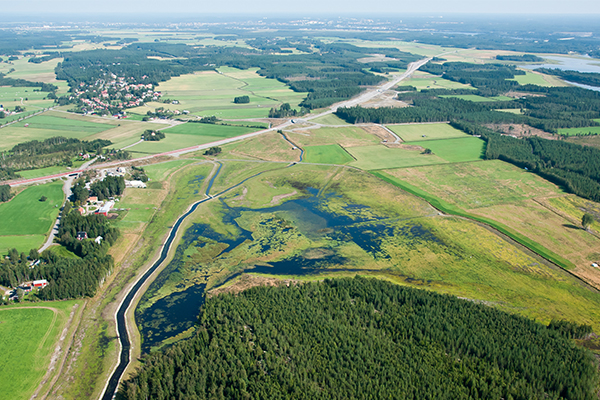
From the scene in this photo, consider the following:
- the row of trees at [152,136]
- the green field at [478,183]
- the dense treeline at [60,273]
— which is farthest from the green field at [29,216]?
the green field at [478,183]

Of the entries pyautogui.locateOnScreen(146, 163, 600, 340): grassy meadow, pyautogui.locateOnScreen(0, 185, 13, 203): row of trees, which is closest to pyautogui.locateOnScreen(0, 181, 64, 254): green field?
pyautogui.locateOnScreen(0, 185, 13, 203): row of trees

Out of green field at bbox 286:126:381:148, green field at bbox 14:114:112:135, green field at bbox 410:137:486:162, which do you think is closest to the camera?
green field at bbox 410:137:486:162

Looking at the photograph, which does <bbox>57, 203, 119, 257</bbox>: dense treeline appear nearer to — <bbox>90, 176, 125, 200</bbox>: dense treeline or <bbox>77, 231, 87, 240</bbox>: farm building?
<bbox>77, 231, 87, 240</bbox>: farm building

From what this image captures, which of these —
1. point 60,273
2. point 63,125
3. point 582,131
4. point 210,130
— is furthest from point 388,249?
point 63,125

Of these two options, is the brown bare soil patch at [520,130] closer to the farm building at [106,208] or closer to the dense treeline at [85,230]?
the farm building at [106,208]

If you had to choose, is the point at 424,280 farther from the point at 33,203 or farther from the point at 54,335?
the point at 33,203

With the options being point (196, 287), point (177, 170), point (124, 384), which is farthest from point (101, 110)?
point (124, 384)

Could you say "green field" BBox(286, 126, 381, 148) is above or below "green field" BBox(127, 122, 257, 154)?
above
